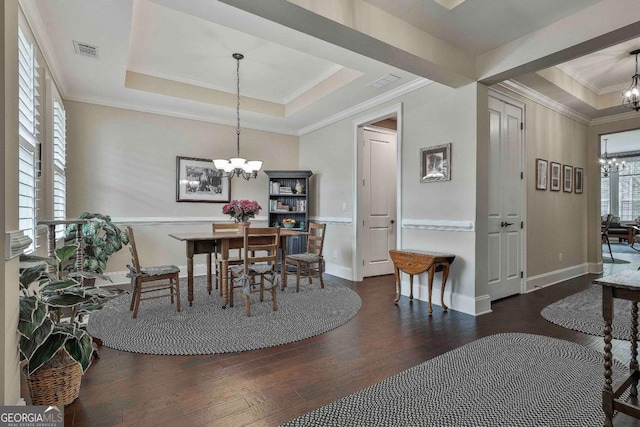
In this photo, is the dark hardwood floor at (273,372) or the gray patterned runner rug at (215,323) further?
the gray patterned runner rug at (215,323)

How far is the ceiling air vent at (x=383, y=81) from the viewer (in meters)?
3.88

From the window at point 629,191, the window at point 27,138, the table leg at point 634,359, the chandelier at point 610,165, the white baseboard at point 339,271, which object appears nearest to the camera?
the table leg at point 634,359

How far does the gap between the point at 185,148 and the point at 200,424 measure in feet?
14.9

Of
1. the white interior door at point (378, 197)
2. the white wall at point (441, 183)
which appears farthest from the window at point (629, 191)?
the white wall at point (441, 183)

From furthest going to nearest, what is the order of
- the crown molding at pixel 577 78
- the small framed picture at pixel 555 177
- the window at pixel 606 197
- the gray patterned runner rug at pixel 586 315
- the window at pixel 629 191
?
the window at pixel 606 197 → the window at pixel 629 191 → the small framed picture at pixel 555 177 → the crown molding at pixel 577 78 → the gray patterned runner rug at pixel 586 315

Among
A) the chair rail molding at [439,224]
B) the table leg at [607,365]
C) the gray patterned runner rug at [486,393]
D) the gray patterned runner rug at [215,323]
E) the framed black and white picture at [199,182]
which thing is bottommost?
the gray patterned runner rug at [486,393]

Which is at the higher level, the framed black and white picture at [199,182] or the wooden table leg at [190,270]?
the framed black and white picture at [199,182]

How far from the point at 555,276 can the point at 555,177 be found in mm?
1478

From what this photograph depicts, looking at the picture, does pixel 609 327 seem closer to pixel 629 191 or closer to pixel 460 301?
pixel 460 301

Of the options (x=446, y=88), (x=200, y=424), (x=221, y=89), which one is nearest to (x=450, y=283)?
(x=446, y=88)

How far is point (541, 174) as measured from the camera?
4586 millimetres

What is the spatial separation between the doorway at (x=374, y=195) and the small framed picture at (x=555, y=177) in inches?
88.3

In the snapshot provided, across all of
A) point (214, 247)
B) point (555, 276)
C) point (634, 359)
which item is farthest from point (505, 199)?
Answer: point (214, 247)

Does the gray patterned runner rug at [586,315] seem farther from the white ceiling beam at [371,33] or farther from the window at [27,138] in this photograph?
the window at [27,138]
